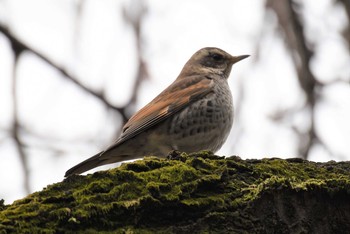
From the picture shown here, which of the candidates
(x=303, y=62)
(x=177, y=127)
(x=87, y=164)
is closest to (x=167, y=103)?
(x=177, y=127)

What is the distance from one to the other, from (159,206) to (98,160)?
2560 mm

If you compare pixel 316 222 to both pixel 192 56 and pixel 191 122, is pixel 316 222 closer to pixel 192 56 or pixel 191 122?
pixel 191 122

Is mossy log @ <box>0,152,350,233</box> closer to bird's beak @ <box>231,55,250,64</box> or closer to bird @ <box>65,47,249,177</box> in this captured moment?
bird @ <box>65,47,249,177</box>

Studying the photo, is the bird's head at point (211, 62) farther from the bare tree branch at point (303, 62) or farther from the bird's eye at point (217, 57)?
the bare tree branch at point (303, 62)

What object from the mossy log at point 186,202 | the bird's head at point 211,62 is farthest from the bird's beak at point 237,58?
the mossy log at point 186,202

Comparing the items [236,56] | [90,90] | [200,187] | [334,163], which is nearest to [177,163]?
[200,187]

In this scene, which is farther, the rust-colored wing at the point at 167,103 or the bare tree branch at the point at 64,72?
the rust-colored wing at the point at 167,103

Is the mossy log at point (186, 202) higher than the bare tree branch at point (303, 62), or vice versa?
the bare tree branch at point (303, 62)

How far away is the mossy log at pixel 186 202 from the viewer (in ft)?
7.95

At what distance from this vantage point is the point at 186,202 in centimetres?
258

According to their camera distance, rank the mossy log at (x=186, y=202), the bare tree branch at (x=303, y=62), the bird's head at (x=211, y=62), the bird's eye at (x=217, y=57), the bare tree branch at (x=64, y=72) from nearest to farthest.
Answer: the mossy log at (x=186, y=202)
the bare tree branch at (x=64, y=72)
the bare tree branch at (x=303, y=62)
the bird's head at (x=211, y=62)
the bird's eye at (x=217, y=57)

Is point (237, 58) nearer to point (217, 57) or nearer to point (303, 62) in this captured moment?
point (217, 57)

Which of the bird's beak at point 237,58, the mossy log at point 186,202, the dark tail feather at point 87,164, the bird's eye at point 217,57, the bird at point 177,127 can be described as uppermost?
the bird's eye at point 217,57

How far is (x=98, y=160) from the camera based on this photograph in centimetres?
504
